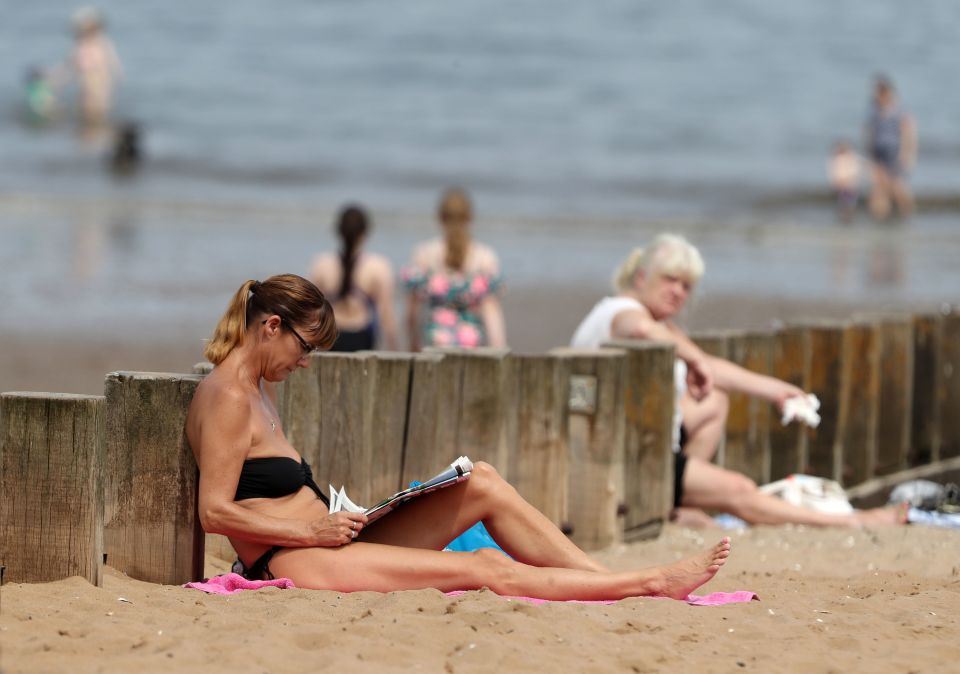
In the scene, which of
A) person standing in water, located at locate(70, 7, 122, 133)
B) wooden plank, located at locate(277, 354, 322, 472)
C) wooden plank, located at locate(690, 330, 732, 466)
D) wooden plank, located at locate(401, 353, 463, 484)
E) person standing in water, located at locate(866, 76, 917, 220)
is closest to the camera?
wooden plank, located at locate(277, 354, 322, 472)

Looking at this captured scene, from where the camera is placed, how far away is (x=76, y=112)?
32.2 metres

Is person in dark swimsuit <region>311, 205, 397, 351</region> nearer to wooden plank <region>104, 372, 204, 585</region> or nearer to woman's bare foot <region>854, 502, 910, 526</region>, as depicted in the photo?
woman's bare foot <region>854, 502, 910, 526</region>

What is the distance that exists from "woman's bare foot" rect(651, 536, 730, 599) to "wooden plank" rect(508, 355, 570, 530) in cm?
142

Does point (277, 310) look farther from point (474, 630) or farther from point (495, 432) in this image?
point (495, 432)

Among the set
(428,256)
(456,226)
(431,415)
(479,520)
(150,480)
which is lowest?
(479,520)

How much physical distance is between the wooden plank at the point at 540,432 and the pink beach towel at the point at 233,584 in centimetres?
173

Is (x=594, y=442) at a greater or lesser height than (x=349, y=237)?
lesser

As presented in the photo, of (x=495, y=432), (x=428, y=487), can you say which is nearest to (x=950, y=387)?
(x=495, y=432)

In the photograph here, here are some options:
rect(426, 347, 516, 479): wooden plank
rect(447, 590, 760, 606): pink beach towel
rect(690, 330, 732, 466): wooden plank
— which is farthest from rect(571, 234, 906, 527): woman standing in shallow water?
rect(447, 590, 760, 606): pink beach towel

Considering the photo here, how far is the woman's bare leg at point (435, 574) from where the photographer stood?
455 cm

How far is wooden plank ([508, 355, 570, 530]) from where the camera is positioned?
19.9 ft

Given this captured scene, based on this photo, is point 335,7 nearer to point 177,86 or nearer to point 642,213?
point 177,86

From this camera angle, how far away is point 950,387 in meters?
8.66

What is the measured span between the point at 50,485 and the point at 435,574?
121cm
